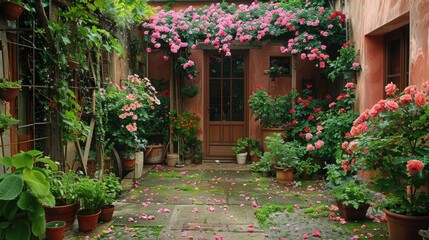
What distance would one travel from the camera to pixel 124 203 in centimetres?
516

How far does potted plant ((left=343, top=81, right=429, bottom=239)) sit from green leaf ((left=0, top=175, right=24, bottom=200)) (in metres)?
2.97

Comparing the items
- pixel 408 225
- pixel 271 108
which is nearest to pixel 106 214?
pixel 408 225

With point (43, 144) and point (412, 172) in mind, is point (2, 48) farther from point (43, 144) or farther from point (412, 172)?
point (412, 172)

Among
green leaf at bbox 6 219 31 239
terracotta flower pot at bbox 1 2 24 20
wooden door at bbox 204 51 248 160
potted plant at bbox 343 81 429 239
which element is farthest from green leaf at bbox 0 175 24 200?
wooden door at bbox 204 51 248 160

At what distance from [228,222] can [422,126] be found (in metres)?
2.24

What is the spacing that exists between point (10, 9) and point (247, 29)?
4.83 meters

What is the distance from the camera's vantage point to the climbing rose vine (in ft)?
23.8

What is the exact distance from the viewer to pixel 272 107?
25.3 feet

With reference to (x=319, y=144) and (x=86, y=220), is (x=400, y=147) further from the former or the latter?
(x=86, y=220)

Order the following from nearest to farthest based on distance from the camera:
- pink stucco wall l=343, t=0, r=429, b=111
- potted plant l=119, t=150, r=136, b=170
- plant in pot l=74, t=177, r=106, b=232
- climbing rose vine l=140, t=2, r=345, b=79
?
1. plant in pot l=74, t=177, r=106, b=232
2. pink stucco wall l=343, t=0, r=429, b=111
3. potted plant l=119, t=150, r=136, b=170
4. climbing rose vine l=140, t=2, r=345, b=79

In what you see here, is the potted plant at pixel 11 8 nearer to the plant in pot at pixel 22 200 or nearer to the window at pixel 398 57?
the plant in pot at pixel 22 200

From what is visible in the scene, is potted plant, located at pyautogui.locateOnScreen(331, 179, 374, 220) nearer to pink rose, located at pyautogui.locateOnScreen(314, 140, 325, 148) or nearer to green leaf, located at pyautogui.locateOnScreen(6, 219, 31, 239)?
pink rose, located at pyautogui.locateOnScreen(314, 140, 325, 148)

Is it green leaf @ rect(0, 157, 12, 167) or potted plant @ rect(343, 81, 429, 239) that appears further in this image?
potted plant @ rect(343, 81, 429, 239)

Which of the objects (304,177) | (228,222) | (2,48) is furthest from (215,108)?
(2,48)
